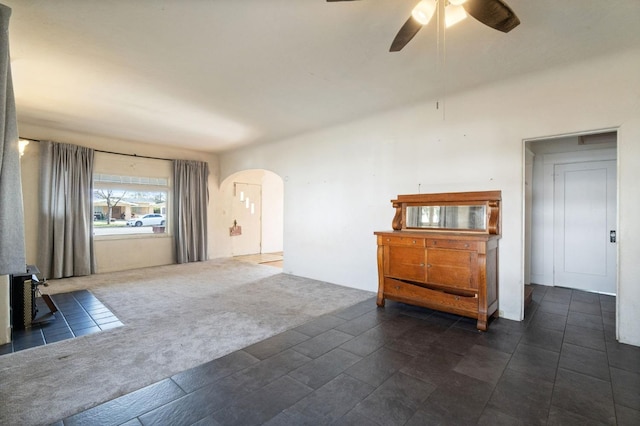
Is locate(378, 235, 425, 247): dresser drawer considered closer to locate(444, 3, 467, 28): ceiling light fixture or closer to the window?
locate(444, 3, 467, 28): ceiling light fixture

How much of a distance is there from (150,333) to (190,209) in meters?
4.59

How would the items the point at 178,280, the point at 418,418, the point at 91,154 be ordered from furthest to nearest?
1. the point at 91,154
2. the point at 178,280
3. the point at 418,418

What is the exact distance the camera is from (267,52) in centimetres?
280

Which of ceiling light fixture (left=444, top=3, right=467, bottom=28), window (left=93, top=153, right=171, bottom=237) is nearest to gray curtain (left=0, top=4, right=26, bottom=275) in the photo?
ceiling light fixture (left=444, top=3, right=467, bottom=28)

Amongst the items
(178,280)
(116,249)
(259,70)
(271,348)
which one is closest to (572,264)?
(271,348)

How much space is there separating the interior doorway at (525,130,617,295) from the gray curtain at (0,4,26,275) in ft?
18.9

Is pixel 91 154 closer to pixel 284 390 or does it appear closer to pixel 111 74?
pixel 111 74

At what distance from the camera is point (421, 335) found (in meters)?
2.92

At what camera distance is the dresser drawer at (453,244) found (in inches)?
121

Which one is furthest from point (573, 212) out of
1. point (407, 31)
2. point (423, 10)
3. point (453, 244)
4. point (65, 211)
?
point (65, 211)

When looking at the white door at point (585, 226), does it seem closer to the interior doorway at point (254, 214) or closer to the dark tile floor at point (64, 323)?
the interior doorway at point (254, 214)

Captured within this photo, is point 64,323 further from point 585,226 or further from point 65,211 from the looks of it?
point 585,226

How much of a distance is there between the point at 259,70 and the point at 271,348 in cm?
278

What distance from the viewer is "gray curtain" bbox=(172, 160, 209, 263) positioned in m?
7.00
